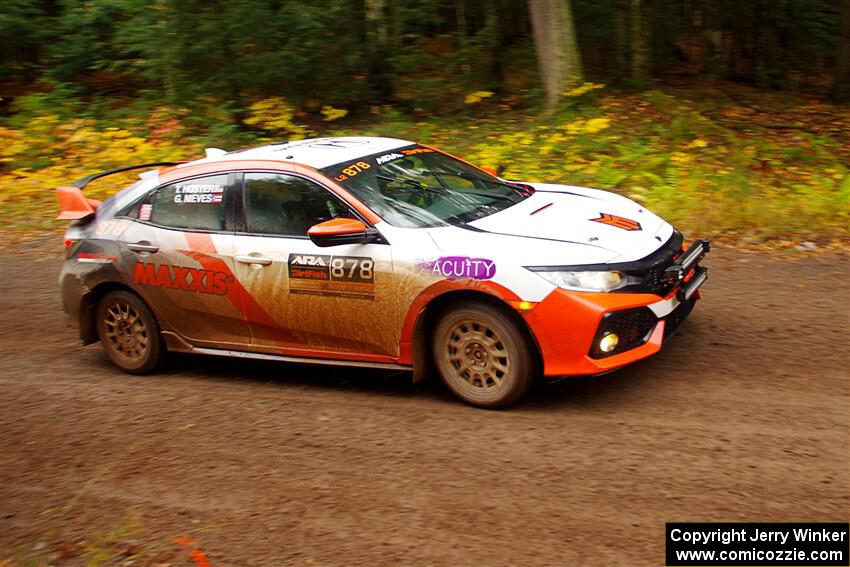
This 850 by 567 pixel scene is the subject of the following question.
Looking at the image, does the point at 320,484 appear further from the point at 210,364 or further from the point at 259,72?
the point at 259,72

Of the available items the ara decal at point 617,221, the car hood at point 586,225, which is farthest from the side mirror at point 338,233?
the ara decal at point 617,221

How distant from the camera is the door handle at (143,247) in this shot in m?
6.71

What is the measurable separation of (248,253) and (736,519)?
3.72 metres

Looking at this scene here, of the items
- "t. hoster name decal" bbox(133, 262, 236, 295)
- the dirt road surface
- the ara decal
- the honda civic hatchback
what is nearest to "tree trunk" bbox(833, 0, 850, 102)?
the dirt road surface

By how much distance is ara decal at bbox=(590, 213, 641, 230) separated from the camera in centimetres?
598

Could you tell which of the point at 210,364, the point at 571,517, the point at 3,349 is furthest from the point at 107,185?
the point at 571,517

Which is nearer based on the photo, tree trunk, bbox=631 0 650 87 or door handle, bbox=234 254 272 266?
door handle, bbox=234 254 272 266

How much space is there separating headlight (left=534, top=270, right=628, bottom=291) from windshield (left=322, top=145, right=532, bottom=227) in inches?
33.9

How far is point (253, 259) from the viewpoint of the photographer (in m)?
6.23

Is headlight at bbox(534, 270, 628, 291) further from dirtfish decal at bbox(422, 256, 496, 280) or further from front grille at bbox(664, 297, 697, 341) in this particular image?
front grille at bbox(664, 297, 697, 341)

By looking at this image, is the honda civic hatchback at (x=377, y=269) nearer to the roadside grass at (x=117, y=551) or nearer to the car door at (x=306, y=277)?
the car door at (x=306, y=277)

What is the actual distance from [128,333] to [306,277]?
6.47 ft

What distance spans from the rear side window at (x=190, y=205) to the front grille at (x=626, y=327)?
293 cm

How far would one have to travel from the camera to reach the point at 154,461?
214 inches
